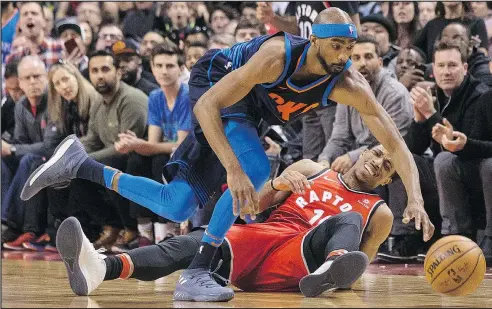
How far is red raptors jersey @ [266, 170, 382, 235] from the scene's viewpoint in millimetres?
5301

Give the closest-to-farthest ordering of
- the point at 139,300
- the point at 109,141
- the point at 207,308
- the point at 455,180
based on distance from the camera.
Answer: the point at 207,308
the point at 139,300
the point at 455,180
the point at 109,141

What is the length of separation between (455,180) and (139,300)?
3.32 metres

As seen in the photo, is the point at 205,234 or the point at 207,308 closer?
the point at 207,308

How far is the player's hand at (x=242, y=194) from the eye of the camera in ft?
14.2

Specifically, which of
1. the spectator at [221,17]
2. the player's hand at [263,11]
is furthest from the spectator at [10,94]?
the player's hand at [263,11]

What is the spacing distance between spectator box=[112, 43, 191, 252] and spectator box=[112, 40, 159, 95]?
886 mm

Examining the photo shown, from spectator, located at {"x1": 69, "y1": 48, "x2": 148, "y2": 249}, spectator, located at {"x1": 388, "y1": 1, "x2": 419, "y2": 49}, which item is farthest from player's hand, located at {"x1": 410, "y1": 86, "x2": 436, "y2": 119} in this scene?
spectator, located at {"x1": 69, "y1": 48, "x2": 148, "y2": 249}

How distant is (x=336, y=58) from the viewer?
4.60m

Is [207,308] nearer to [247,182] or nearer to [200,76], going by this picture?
[247,182]

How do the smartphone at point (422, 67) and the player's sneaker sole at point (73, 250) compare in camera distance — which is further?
the smartphone at point (422, 67)

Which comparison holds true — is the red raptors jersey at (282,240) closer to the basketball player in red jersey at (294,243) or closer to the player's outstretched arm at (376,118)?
the basketball player in red jersey at (294,243)

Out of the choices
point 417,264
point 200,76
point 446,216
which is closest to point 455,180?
point 446,216

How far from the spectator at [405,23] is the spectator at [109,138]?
8.33ft

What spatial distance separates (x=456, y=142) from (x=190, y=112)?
7.62ft
